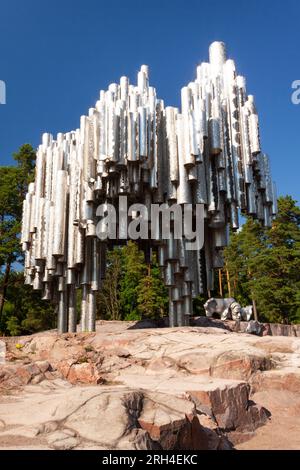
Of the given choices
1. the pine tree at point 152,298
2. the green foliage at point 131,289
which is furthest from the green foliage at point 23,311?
the pine tree at point 152,298

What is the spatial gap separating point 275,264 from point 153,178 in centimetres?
1959

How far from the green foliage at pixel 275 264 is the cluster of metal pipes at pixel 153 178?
14737 millimetres

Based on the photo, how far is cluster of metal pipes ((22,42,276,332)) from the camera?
14.0 metres

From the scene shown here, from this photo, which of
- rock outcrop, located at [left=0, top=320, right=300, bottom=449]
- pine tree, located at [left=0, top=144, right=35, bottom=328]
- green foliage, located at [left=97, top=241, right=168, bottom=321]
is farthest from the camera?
green foliage, located at [left=97, top=241, right=168, bottom=321]

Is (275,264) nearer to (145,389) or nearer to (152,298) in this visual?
(152,298)

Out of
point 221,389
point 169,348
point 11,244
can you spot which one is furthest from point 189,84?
point 11,244

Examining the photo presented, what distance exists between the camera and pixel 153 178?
14328mm

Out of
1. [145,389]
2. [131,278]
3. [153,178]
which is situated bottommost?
[145,389]

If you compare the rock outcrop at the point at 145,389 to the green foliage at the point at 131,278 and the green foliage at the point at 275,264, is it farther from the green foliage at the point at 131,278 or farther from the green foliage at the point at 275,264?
the green foliage at the point at 131,278

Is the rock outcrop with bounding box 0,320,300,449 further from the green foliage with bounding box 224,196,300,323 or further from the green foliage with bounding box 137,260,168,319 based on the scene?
the green foliage with bounding box 224,196,300,323

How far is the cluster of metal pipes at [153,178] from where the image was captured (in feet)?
46.1

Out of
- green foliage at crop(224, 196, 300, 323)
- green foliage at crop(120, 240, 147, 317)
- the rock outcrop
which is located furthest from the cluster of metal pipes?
green foliage at crop(120, 240, 147, 317)

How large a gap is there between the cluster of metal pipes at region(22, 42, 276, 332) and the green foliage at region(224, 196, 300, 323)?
48.3 feet

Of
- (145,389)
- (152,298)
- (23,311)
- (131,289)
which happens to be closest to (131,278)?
(131,289)
